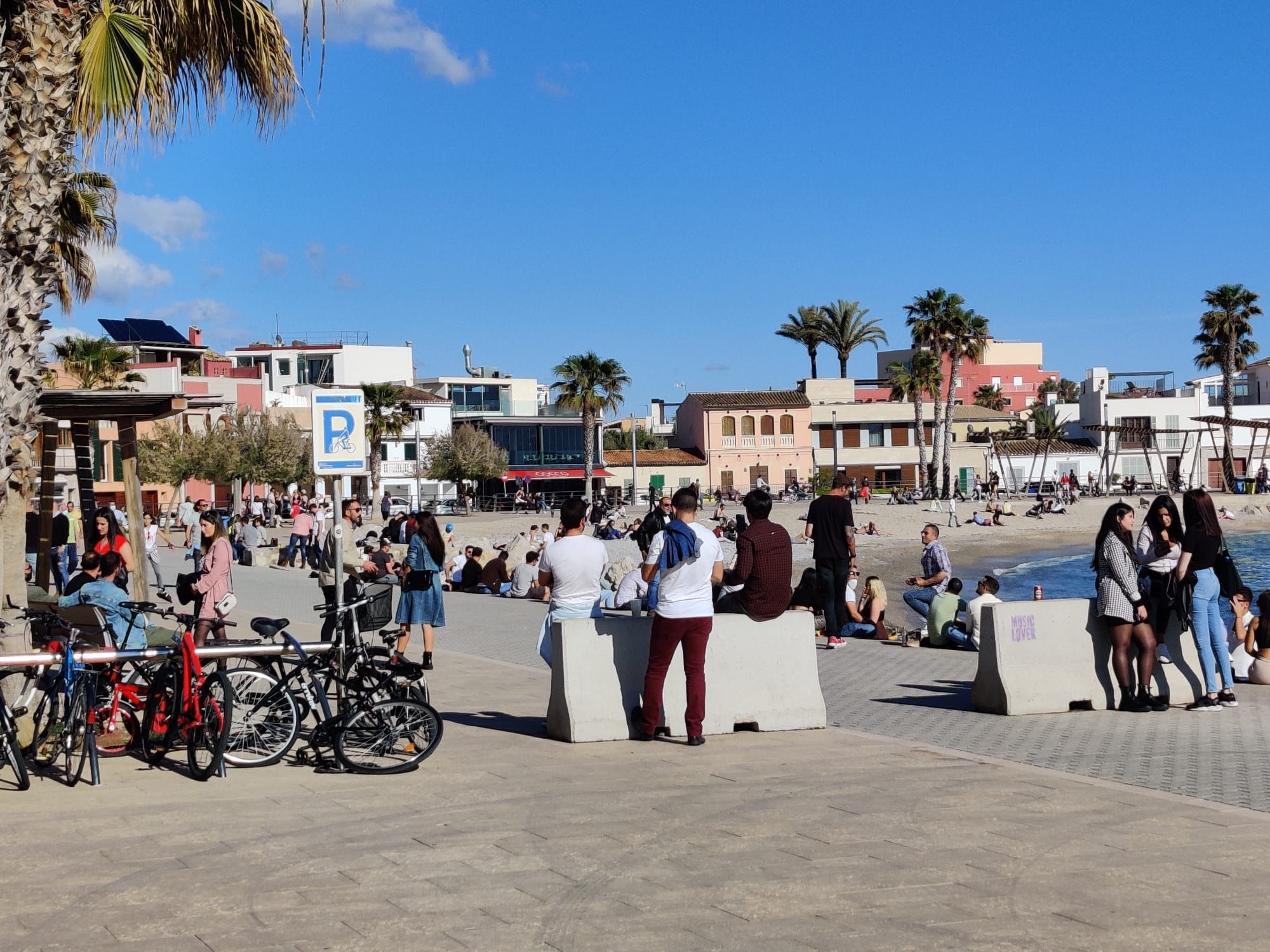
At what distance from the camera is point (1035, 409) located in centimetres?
10162

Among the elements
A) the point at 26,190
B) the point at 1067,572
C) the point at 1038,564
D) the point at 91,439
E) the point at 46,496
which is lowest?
the point at 1067,572

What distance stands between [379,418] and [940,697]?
58843mm

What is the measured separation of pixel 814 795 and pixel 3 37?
6719 mm

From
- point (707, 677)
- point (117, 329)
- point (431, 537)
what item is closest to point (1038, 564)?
point (431, 537)

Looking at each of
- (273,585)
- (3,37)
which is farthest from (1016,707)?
(273,585)

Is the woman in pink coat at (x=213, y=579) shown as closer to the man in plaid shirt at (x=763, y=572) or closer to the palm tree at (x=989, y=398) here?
the man in plaid shirt at (x=763, y=572)

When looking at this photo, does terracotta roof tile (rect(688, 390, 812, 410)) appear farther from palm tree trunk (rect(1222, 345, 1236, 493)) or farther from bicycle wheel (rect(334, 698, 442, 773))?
bicycle wheel (rect(334, 698, 442, 773))

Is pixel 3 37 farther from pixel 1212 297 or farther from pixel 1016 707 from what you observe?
pixel 1212 297

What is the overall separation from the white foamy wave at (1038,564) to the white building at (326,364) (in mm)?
51767

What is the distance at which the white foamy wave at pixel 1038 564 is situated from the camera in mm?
49281

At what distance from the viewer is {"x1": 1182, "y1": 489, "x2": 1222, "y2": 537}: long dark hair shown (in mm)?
10273

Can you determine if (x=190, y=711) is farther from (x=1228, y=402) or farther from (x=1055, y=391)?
(x=1055, y=391)

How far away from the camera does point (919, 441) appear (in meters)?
78.4

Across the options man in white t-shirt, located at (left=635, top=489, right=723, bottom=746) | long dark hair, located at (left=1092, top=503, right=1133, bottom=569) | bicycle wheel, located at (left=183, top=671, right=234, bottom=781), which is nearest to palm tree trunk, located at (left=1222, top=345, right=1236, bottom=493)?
long dark hair, located at (left=1092, top=503, right=1133, bottom=569)
